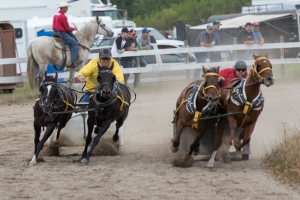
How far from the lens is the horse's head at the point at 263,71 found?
9.98 metres

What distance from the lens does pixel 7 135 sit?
1451cm

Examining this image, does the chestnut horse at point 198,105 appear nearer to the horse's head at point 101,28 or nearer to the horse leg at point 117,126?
the horse leg at point 117,126

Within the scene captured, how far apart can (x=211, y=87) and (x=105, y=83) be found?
171 centimetres

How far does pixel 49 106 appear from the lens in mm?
10688

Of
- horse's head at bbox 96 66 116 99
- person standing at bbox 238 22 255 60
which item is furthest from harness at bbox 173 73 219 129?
Result: person standing at bbox 238 22 255 60

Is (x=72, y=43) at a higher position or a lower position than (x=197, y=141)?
higher

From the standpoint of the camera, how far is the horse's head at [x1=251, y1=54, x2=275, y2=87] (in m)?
9.98

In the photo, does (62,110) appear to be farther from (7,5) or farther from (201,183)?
(7,5)

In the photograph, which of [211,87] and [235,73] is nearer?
[211,87]

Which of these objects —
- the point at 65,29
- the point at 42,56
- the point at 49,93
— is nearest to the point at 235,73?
the point at 49,93

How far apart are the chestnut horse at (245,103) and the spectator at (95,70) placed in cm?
199

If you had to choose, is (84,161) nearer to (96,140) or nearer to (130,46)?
(96,140)

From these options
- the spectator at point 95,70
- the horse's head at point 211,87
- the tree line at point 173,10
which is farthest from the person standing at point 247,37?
the tree line at point 173,10

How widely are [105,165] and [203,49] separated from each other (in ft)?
36.3
